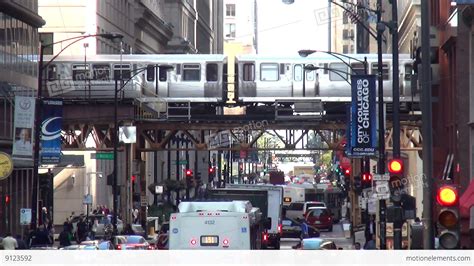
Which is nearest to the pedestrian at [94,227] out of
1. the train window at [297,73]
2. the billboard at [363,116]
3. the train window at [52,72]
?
the train window at [52,72]

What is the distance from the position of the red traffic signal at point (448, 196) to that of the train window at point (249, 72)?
4867 cm

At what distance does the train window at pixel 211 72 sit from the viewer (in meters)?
64.8

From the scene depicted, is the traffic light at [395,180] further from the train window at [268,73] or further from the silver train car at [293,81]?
the train window at [268,73]

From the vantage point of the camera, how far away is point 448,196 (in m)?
16.5

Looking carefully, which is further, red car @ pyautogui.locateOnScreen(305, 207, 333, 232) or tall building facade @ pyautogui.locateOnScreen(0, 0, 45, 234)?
red car @ pyautogui.locateOnScreen(305, 207, 333, 232)

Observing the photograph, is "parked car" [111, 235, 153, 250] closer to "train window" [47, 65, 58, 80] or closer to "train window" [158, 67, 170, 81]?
"train window" [158, 67, 170, 81]

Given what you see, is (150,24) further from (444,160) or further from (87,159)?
(444,160)

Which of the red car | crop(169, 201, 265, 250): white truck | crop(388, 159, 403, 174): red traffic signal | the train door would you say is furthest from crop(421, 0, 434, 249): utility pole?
the red car

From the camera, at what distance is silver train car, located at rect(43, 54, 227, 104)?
64000 mm

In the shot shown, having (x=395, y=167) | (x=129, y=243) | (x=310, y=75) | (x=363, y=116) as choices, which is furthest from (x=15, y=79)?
(x=395, y=167)

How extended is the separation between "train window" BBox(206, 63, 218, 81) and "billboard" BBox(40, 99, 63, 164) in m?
21.4

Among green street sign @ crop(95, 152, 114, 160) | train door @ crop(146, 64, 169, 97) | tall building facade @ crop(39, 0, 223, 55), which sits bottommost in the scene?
green street sign @ crop(95, 152, 114, 160)

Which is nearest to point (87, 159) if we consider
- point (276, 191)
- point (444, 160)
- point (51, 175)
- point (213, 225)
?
Result: point (51, 175)
